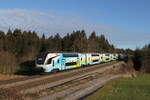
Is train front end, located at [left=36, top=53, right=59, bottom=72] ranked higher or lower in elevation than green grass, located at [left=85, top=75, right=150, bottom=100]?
higher

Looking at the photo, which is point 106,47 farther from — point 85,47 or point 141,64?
point 141,64

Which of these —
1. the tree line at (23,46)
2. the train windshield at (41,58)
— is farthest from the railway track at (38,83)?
the tree line at (23,46)

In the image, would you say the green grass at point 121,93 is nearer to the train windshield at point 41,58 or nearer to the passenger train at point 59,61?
the passenger train at point 59,61

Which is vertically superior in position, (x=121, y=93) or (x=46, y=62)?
(x=46, y=62)

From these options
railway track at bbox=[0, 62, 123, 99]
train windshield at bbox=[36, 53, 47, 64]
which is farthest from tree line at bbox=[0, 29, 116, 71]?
railway track at bbox=[0, 62, 123, 99]

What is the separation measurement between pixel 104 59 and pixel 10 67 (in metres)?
46.3

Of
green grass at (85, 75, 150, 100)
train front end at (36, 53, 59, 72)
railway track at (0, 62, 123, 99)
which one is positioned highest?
train front end at (36, 53, 59, 72)

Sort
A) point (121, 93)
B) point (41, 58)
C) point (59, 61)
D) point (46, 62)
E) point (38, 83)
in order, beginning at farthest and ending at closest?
point (59, 61)
point (41, 58)
point (46, 62)
point (38, 83)
point (121, 93)

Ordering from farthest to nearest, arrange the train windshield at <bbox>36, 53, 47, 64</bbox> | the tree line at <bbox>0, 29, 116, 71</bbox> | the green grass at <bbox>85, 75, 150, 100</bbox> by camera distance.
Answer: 1. the tree line at <bbox>0, 29, 116, 71</bbox>
2. the train windshield at <bbox>36, 53, 47, 64</bbox>
3. the green grass at <bbox>85, 75, 150, 100</bbox>

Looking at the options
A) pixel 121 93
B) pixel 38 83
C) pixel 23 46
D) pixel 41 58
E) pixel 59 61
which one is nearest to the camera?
pixel 121 93

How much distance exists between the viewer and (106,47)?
172 meters

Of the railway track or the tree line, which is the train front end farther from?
the tree line

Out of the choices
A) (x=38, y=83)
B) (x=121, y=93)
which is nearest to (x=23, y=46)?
(x=38, y=83)

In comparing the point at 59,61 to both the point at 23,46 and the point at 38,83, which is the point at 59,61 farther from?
the point at 23,46
